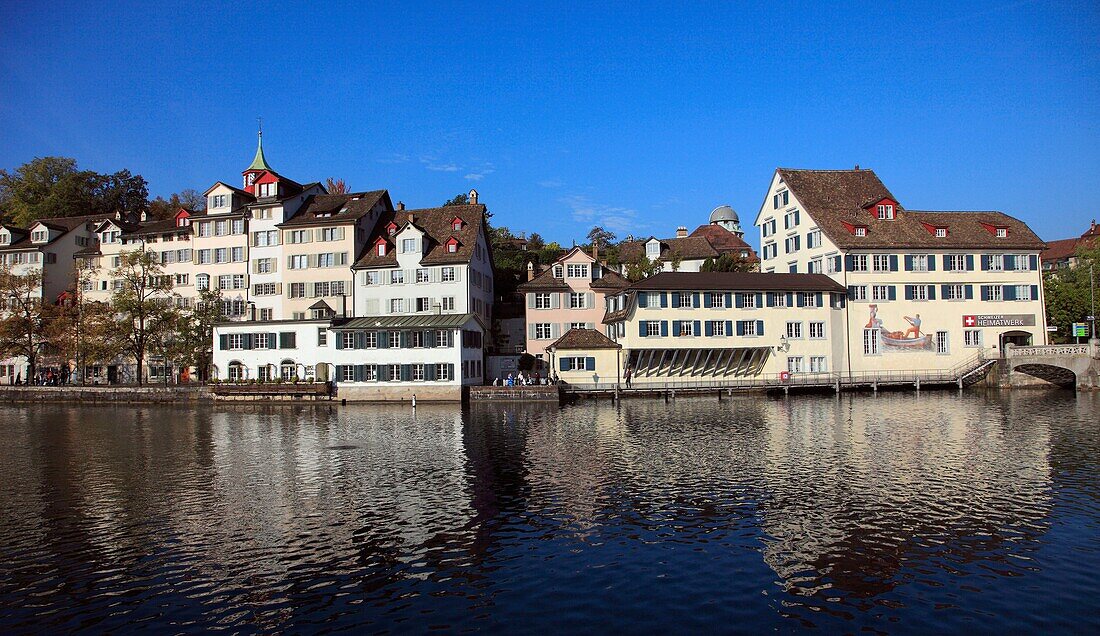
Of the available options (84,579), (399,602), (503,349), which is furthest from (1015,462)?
(503,349)

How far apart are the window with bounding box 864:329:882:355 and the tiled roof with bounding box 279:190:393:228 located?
53298mm

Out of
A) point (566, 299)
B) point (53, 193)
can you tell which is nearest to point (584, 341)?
point (566, 299)

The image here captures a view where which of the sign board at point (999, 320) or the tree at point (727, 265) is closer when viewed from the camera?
the sign board at point (999, 320)

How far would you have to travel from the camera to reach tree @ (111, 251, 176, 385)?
249 ft

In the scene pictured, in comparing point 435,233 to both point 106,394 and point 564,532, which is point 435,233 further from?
point 564,532

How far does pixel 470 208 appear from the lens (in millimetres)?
79438

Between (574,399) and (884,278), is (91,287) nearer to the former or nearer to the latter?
(574,399)

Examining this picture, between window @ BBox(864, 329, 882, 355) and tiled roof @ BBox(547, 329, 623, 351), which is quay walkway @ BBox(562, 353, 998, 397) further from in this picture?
tiled roof @ BBox(547, 329, 623, 351)

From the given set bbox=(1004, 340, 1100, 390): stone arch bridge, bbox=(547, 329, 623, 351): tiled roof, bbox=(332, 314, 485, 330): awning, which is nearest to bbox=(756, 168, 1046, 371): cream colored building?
bbox=(1004, 340, 1100, 390): stone arch bridge

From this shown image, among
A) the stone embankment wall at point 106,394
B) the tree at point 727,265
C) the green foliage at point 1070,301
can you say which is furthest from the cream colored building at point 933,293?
the stone embankment wall at point 106,394

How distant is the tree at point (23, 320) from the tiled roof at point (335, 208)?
100 feet

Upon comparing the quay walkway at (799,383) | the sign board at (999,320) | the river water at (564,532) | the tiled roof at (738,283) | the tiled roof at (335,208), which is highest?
the tiled roof at (335,208)

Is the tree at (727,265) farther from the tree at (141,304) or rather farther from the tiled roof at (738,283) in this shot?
the tree at (141,304)

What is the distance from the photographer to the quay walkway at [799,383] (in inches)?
2616
